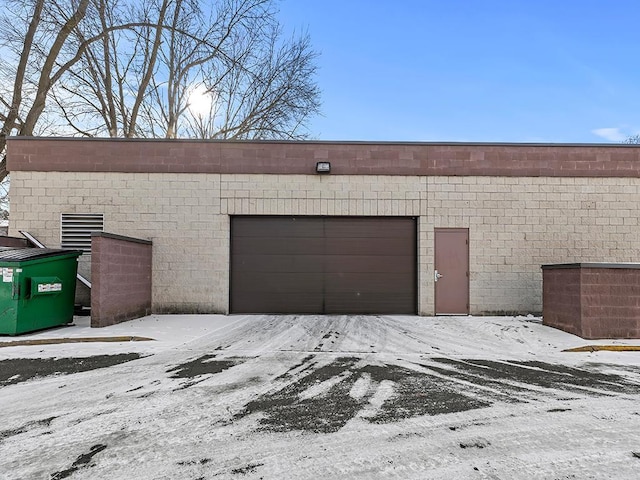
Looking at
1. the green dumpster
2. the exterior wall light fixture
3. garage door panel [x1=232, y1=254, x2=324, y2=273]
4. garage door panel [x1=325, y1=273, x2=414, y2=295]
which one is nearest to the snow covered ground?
the green dumpster

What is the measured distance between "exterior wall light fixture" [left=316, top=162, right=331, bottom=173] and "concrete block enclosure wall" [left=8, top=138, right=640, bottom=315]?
0.49ft

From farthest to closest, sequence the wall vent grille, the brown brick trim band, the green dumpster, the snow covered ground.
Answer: the brown brick trim band
the wall vent grille
the green dumpster
the snow covered ground

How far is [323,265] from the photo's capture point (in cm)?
1016

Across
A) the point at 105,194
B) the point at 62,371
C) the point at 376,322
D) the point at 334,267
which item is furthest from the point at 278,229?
the point at 62,371

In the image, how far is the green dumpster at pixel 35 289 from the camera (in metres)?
7.03

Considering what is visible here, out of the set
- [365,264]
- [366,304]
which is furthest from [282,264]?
[366,304]

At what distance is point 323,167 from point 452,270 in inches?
167

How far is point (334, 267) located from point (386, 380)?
551cm

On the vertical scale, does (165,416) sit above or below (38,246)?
below

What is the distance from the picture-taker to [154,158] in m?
10.1

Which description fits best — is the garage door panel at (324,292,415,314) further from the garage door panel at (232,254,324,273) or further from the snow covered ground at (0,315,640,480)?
the snow covered ground at (0,315,640,480)

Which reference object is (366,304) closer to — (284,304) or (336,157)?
(284,304)

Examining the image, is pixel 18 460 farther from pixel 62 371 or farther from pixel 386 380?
pixel 386 380

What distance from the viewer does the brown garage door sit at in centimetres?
1012
